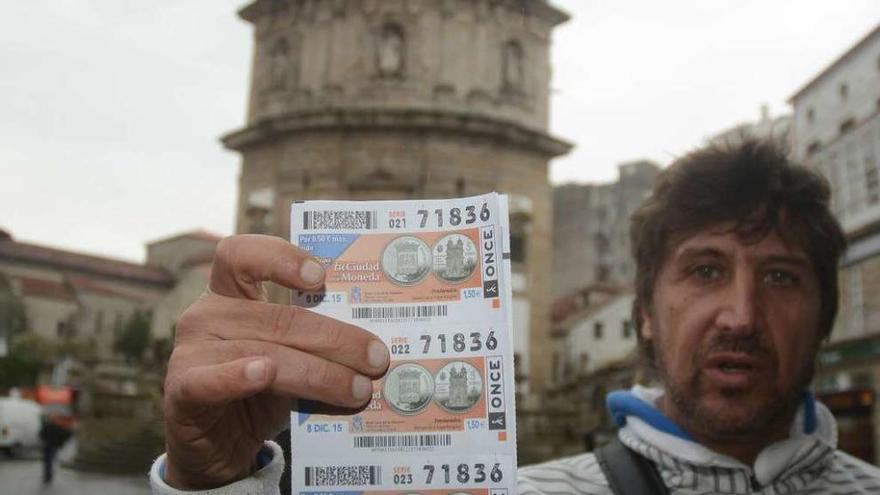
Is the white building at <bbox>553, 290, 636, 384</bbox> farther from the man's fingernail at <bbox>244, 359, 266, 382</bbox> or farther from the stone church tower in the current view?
the man's fingernail at <bbox>244, 359, 266, 382</bbox>

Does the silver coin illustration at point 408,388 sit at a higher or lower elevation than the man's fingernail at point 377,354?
lower

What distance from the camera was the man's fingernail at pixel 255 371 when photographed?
1.96 m

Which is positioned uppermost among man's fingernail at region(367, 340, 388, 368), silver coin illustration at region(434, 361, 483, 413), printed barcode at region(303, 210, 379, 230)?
printed barcode at region(303, 210, 379, 230)

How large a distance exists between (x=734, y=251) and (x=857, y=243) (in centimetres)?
1582

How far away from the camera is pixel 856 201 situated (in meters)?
22.1

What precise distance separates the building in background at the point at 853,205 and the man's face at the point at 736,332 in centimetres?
46

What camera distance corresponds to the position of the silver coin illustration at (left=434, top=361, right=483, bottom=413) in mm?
2176

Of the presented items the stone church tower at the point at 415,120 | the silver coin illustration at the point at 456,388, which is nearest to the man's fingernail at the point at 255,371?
the silver coin illustration at the point at 456,388

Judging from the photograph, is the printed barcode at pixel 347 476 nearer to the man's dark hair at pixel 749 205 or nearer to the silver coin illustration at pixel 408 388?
the silver coin illustration at pixel 408 388

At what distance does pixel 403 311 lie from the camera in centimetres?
218

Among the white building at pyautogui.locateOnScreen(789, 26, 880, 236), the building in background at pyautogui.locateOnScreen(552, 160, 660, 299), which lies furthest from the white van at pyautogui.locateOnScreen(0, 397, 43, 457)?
the building in background at pyautogui.locateOnScreen(552, 160, 660, 299)

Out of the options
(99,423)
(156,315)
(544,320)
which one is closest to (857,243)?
(544,320)

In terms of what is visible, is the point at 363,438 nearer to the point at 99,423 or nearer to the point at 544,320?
the point at 99,423

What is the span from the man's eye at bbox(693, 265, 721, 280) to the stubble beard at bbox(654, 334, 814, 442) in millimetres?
240
